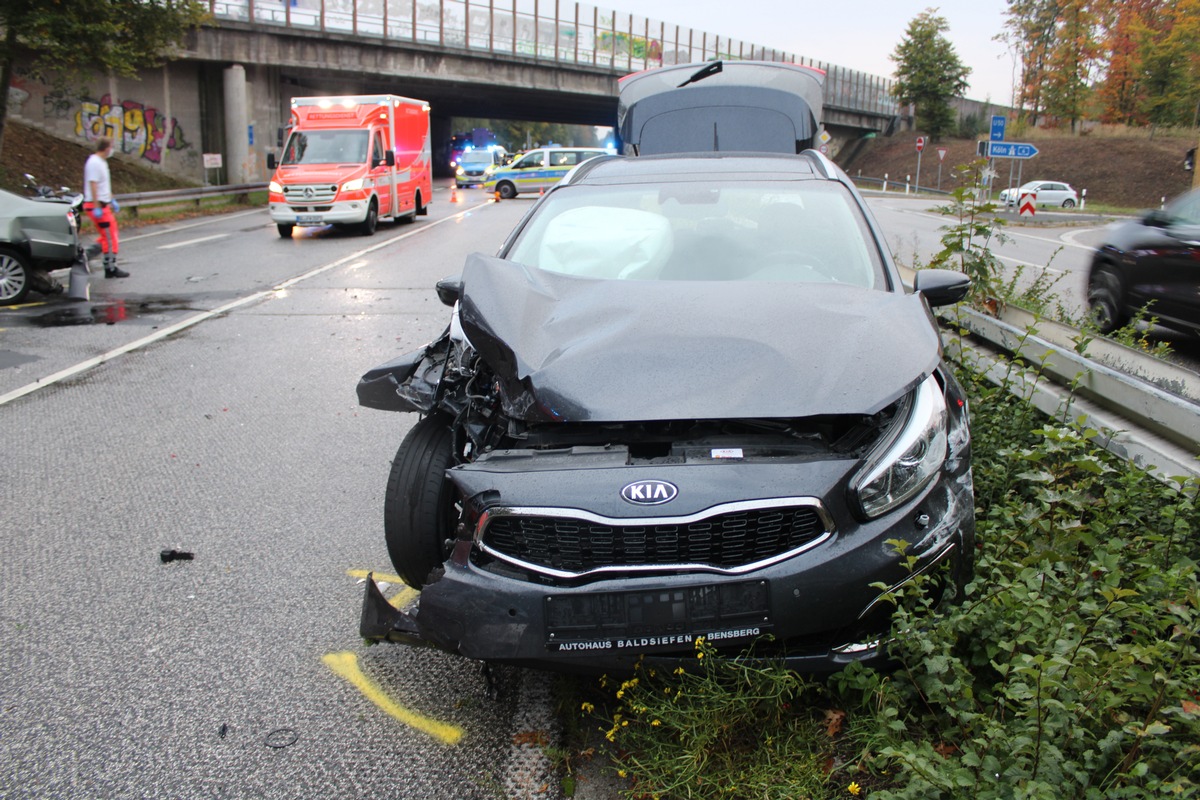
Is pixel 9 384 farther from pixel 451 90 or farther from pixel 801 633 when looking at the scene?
pixel 451 90

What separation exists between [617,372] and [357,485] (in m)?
2.78

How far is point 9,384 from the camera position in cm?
780

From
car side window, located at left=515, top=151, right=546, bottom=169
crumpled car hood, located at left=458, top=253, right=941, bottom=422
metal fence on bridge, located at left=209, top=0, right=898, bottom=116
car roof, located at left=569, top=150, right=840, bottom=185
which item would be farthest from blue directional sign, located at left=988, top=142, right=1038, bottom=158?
crumpled car hood, located at left=458, top=253, right=941, bottom=422

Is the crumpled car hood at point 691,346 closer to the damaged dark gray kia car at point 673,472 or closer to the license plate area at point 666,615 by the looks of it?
the damaged dark gray kia car at point 673,472

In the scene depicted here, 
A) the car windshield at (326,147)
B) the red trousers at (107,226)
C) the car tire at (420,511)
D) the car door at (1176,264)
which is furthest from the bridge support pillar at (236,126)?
the car tire at (420,511)

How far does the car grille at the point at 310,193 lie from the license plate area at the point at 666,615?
1923cm

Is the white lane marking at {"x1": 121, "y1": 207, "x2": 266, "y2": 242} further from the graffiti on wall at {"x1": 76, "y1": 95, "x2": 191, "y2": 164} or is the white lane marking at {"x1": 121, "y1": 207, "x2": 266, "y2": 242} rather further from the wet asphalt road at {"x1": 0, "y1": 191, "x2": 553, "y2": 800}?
the wet asphalt road at {"x1": 0, "y1": 191, "x2": 553, "y2": 800}

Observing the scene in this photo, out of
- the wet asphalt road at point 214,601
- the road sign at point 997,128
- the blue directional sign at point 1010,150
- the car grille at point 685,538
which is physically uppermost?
the road sign at point 997,128

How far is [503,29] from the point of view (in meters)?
45.6

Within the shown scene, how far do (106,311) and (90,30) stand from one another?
48.8 ft

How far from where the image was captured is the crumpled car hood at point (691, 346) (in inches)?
118

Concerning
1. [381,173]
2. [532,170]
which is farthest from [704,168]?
[532,170]

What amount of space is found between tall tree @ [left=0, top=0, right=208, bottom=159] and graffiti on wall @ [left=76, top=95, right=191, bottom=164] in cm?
1034

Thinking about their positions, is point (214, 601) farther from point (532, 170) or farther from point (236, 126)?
point (236, 126)
